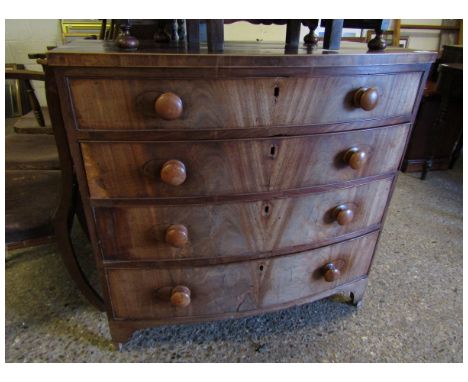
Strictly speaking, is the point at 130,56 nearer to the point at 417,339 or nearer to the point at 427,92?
the point at 417,339

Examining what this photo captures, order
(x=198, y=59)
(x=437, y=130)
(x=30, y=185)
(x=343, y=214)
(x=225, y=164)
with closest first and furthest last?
(x=198, y=59) < (x=225, y=164) < (x=343, y=214) < (x=30, y=185) < (x=437, y=130)

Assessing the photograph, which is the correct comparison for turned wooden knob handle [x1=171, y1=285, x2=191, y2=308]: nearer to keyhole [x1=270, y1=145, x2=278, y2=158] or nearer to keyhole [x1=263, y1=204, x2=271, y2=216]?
keyhole [x1=263, y1=204, x2=271, y2=216]

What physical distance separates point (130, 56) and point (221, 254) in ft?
1.76

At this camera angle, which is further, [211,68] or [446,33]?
[446,33]

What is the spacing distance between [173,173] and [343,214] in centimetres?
48

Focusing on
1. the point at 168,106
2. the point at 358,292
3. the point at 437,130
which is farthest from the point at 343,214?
the point at 437,130

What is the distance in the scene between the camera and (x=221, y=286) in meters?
0.98

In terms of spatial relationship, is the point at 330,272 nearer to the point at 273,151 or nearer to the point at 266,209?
the point at 266,209

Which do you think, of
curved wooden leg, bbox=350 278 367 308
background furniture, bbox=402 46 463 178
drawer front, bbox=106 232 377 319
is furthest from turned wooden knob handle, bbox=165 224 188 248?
background furniture, bbox=402 46 463 178

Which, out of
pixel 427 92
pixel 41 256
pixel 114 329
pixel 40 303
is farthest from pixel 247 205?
pixel 427 92

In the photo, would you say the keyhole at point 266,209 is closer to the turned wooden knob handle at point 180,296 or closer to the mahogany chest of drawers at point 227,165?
the mahogany chest of drawers at point 227,165

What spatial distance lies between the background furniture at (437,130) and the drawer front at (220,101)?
5.29ft

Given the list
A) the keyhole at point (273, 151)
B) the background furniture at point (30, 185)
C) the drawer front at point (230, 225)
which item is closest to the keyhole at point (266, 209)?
the drawer front at point (230, 225)

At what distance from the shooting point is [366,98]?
0.75 metres
